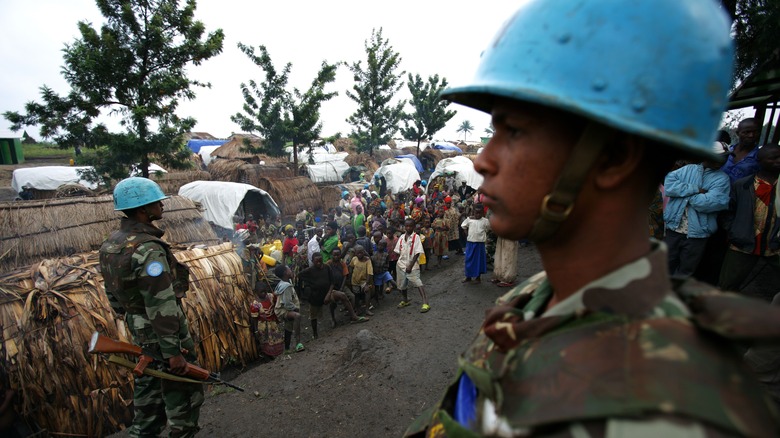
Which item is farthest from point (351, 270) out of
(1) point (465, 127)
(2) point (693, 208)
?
(1) point (465, 127)

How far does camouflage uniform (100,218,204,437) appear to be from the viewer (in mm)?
2990

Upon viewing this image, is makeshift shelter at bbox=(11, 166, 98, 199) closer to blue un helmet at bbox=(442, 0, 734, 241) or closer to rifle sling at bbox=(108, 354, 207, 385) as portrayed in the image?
rifle sling at bbox=(108, 354, 207, 385)

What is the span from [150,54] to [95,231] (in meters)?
6.00

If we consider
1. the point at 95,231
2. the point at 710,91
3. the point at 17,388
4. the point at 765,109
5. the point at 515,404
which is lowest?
the point at 17,388

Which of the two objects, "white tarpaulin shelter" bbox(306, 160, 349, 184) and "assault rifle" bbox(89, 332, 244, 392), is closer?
"assault rifle" bbox(89, 332, 244, 392)

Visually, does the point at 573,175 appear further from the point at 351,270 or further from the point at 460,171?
the point at 460,171

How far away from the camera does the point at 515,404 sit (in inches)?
29.8

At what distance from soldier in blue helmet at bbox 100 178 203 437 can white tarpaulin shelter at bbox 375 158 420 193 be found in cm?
1830

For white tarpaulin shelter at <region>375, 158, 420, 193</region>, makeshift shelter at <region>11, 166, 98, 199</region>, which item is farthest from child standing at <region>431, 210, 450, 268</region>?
makeshift shelter at <region>11, 166, 98, 199</region>

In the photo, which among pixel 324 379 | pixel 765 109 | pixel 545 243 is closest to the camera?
pixel 545 243

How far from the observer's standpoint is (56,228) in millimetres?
6695

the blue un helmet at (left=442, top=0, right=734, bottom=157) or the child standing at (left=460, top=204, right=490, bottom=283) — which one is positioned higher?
the blue un helmet at (left=442, top=0, right=734, bottom=157)

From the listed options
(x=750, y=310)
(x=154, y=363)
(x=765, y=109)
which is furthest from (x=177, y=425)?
(x=765, y=109)

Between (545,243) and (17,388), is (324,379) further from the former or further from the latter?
(545,243)
